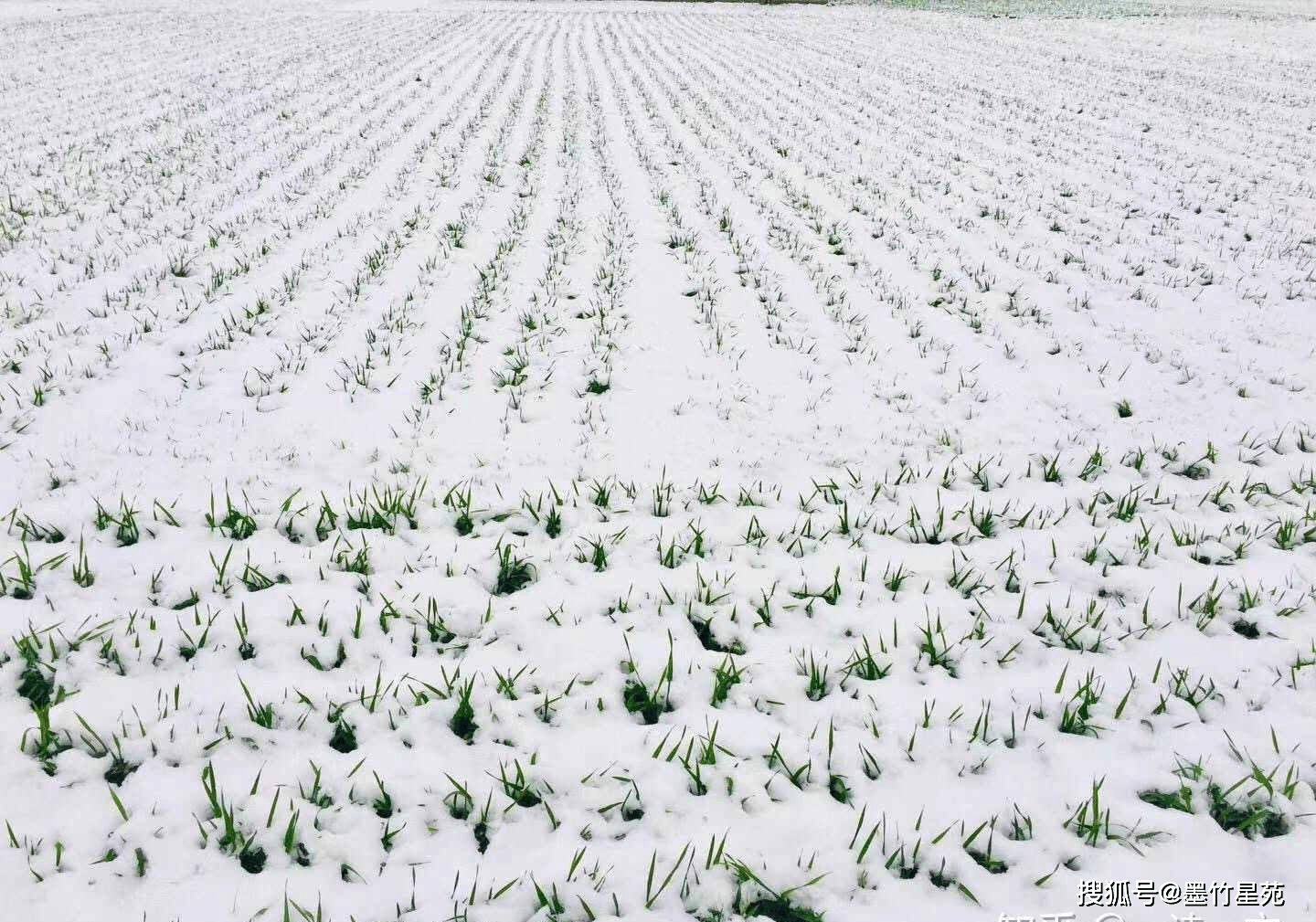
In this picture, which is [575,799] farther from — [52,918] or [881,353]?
[881,353]

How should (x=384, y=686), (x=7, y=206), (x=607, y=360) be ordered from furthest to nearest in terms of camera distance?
(x=7, y=206) < (x=607, y=360) < (x=384, y=686)

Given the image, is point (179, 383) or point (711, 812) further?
point (179, 383)

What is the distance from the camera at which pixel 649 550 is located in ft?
10.9

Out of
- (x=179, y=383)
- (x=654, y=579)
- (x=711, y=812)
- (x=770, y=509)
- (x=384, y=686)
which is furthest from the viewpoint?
(x=179, y=383)

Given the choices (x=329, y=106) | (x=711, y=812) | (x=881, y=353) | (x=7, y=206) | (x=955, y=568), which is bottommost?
(x=711, y=812)

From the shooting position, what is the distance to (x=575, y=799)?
2.28 meters

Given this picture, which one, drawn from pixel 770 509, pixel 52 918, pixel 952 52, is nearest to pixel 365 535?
pixel 52 918

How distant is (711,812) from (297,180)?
894 cm

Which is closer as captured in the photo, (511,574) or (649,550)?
(511,574)

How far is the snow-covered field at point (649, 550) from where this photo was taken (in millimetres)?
2131

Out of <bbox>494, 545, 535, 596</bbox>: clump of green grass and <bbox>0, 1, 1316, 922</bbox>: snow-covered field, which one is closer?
<bbox>0, 1, 1316, 922</bbox>: snow-covered field

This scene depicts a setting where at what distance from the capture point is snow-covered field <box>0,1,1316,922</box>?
6.99 ft

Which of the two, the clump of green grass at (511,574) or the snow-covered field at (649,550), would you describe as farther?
the clump of green grass at (511,574)

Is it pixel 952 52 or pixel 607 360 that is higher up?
pixel 952 52
